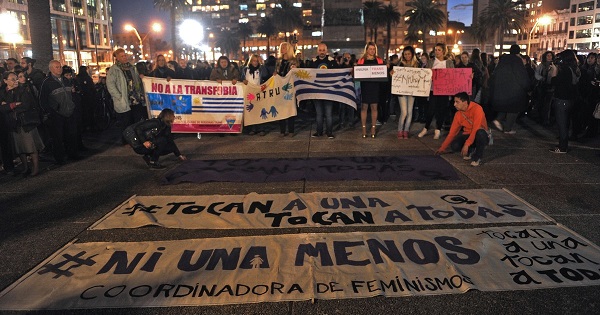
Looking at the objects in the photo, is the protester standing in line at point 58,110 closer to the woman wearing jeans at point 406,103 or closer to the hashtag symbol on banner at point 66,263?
the hashtag symbol on banner at point 66,263

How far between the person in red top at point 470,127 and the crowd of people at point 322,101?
2 centimetres

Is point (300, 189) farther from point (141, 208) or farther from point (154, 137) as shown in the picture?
point (154, 137)

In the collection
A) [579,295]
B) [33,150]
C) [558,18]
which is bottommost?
[579,295]

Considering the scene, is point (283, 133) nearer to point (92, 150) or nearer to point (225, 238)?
point (92, 150)

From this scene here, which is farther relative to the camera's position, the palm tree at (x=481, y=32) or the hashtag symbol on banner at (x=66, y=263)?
the palm tree at (x=481, y=32)

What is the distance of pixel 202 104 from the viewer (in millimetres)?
10945

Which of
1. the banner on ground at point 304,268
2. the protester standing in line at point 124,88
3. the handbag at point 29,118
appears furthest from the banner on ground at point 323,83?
the banner on ground at point 304,268

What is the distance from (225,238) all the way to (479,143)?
A: 5030mm

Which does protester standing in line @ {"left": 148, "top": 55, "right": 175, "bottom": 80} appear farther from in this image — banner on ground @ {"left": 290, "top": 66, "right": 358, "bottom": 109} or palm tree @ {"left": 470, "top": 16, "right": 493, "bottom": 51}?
palm tree @ {"left": 470, "top": 16, "right": 493, "bottom": 51}

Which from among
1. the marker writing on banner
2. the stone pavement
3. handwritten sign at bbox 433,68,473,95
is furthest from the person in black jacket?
handwritten sign at bbox 433,68,473,95

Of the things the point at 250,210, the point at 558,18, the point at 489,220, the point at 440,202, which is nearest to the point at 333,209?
the point at 250,210

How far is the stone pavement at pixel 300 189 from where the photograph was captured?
3.47 meters

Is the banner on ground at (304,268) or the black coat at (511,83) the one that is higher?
the black coat at (511,83)

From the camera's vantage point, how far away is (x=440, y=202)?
583 cm
